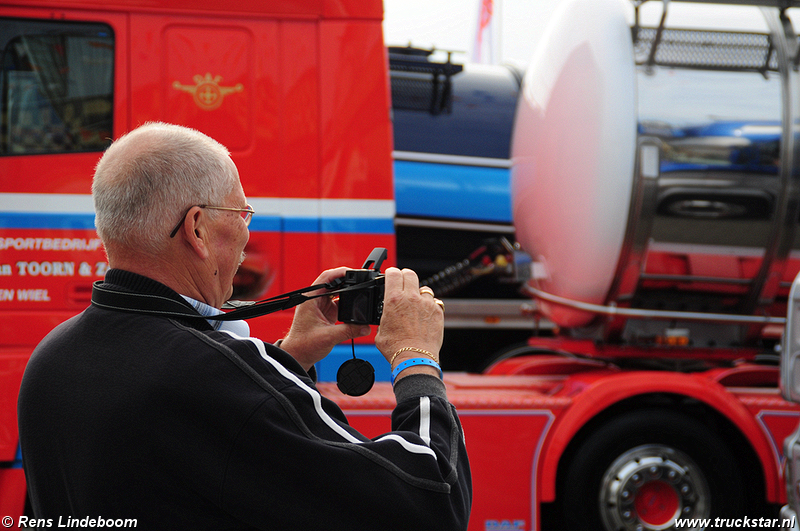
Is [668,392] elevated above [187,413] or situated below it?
below

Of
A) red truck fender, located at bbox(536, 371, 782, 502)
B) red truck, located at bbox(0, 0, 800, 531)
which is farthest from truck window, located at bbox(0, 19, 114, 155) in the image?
red truck fender, located at bbox(536, 371, 782, 502)

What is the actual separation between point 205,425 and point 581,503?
7.64ft

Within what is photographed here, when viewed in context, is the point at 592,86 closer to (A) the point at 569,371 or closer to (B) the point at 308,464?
(A) the point at 569,371

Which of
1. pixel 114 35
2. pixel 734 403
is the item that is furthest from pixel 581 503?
pixel 114 35

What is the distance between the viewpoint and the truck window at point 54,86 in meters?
2.83

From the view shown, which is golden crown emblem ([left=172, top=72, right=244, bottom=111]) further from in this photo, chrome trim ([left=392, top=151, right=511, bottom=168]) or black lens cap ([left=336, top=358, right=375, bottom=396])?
chrome trim ([left=392, top=151, right=511, bottom=168])

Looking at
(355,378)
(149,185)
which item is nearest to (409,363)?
(355,378)

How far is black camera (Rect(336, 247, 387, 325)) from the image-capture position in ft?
5.15

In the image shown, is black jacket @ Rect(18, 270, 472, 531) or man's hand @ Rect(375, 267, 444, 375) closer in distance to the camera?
black jacket @ Rect(18, 270, 472, 531)

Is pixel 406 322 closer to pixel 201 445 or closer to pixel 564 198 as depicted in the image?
pixel 201 445

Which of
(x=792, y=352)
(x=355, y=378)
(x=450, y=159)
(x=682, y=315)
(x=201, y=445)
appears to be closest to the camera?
(x=201, y=445)

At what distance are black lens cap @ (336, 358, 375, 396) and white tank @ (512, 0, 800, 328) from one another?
6.06 feet

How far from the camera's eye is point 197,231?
1306 millimetres

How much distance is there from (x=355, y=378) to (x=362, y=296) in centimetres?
19
